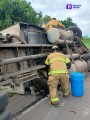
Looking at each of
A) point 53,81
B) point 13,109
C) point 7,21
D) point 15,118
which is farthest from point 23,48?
point 7,21

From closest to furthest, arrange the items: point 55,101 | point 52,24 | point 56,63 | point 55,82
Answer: point 55,101
point 55,82
point 56,63
point 52,24

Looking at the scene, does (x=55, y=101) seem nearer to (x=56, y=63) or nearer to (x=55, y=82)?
(x=55, y=82)

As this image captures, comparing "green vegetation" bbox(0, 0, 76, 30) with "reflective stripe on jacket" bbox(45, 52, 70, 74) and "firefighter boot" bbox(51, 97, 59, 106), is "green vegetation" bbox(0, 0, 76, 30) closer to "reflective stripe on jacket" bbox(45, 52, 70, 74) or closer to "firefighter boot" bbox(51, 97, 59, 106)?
"reflective stripe on jacket" bbox(45, 52, 70, 74)

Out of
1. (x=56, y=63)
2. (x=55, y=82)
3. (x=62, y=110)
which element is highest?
(x=56, y=63)

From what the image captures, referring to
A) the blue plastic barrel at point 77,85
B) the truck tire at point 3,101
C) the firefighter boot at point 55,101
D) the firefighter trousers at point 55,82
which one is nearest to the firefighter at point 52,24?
the blue plastic barrel at point 77,85

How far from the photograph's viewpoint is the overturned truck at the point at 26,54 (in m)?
5.92

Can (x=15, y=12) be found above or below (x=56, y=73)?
above

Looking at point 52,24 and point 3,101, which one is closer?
point 3,101

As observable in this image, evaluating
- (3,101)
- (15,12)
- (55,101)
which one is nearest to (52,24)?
(55,101)

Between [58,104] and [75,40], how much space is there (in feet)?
20.5

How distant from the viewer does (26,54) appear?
7.16 meters

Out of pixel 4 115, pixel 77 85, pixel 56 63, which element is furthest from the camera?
pixel 77 85

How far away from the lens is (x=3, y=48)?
6.13m

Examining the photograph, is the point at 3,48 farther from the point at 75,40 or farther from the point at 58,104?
the point at 75,40
